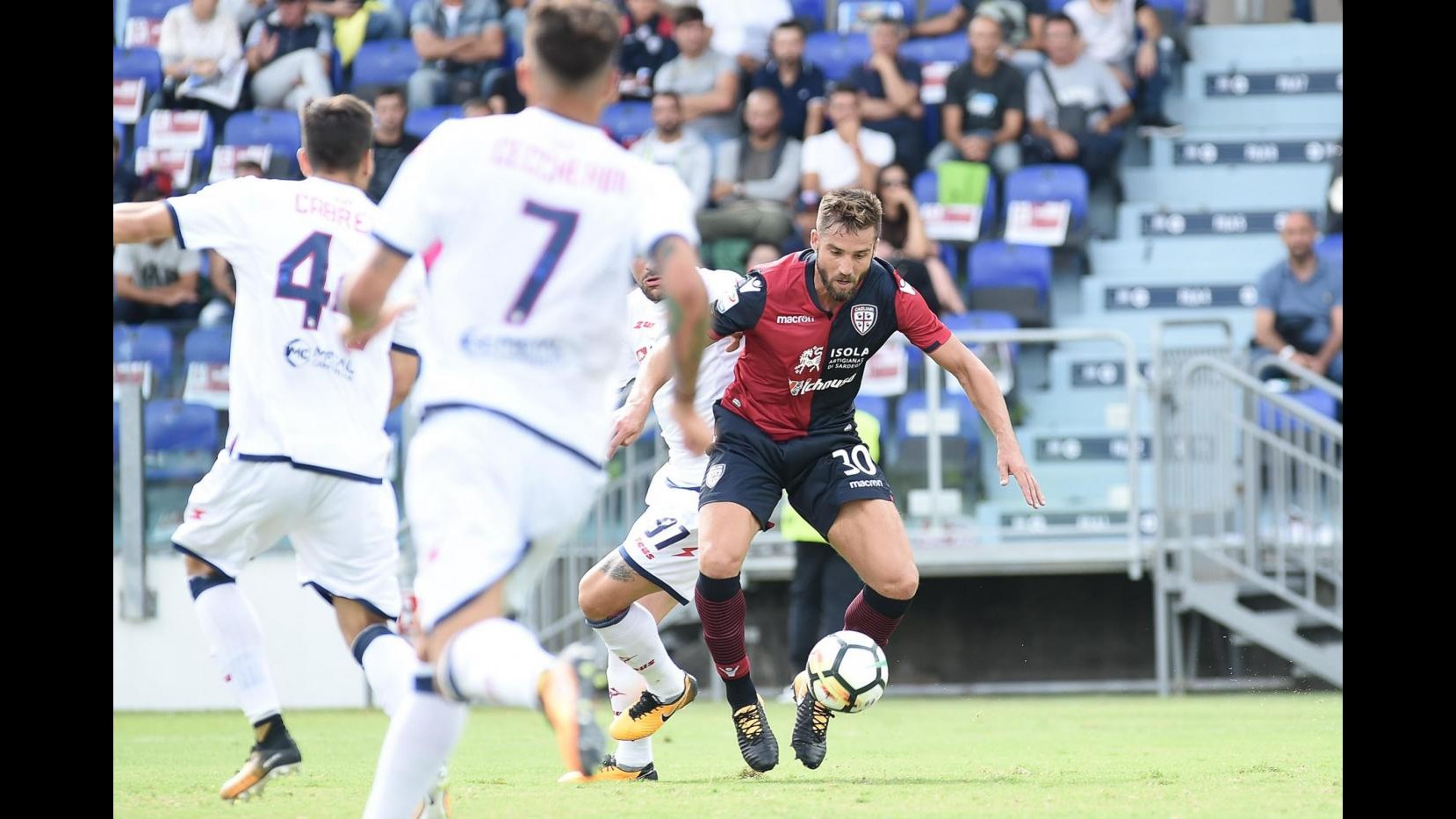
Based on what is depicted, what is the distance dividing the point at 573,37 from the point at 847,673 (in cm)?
339

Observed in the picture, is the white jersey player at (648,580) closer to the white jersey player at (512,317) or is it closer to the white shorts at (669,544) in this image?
the white shorts at (669,544)

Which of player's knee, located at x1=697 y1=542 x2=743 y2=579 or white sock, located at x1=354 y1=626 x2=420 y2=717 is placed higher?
player's knee, located at x1=697 y1=542 x2=743 y2=579

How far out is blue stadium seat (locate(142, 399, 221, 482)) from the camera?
40.8 feet

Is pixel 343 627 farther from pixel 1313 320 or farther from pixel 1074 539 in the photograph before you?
pixel 1313 320

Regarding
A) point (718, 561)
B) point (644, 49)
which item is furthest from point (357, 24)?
point (718, 561)

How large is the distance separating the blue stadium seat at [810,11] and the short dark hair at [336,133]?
12.0 meters

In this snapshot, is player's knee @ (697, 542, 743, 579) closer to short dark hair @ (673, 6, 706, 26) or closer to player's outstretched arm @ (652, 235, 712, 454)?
player's outstretched arm @ (652, 235, 712, 454)

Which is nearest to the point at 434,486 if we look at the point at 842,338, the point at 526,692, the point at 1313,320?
the point at 526,692

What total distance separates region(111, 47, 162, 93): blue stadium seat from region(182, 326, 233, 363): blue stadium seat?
4436 millimetres

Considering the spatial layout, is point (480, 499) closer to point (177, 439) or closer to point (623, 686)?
point (623, 686)

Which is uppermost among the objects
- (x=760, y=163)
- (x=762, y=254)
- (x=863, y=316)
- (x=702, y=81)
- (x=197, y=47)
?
(x=197, y=47)

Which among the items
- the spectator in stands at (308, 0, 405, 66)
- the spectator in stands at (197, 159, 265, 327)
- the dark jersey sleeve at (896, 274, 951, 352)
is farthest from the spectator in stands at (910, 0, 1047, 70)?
the dark jersey sleeve at (896, 274, 951, 352)

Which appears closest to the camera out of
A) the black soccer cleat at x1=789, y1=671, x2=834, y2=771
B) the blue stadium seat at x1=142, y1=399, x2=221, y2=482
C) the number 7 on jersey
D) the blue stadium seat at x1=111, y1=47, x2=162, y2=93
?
the number 7 on jersey

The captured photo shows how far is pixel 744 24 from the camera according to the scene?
17.2 m
